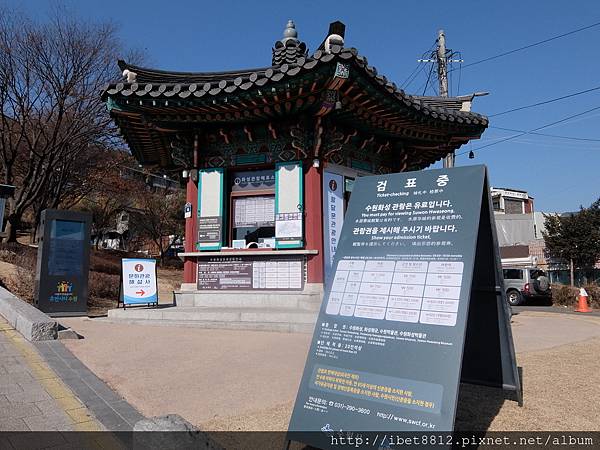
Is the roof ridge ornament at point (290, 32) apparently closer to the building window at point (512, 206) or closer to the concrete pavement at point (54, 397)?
the concrete pavement at point (54, 397)

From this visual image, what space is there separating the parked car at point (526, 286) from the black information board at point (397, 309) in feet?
62.2

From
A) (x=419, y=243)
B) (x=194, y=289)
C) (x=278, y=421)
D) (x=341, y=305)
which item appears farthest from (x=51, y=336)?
(x=419, y=243)

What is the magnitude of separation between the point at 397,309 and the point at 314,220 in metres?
6.02

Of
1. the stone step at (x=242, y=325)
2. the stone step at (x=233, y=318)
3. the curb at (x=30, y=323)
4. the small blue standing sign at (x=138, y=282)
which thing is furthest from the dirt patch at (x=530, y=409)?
the small blue standing sign at (x=138, y=282)

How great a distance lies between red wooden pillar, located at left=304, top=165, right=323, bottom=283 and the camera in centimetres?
881

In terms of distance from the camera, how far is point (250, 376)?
4934 millimetres

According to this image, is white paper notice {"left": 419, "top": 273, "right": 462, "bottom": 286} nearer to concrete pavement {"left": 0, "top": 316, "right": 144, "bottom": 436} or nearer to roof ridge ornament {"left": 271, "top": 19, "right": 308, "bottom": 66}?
concrete pavement {"left": 0, "top": 316, "right": 144, "bottom": 436}

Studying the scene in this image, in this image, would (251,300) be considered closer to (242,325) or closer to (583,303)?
(242,325)

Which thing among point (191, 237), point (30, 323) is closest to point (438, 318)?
point (30, 323)

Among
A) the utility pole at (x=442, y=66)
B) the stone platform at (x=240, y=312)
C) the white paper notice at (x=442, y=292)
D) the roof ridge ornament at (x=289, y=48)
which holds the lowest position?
the stone platform at (x=240, y=312)

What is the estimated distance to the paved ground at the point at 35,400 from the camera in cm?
352

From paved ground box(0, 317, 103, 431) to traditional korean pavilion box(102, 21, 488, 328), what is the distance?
4.37 metres

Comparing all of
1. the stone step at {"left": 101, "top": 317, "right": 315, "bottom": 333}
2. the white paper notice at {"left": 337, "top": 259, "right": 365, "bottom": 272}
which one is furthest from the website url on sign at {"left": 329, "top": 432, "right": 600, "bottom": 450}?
the stone step at {"left": 101, "top": 317, "right": 315, "bottom": 333}

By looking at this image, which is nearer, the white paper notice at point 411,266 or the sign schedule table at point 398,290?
the sign schedule table at point 398,290
